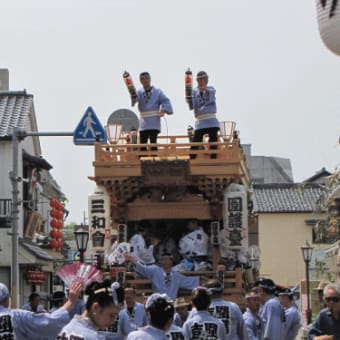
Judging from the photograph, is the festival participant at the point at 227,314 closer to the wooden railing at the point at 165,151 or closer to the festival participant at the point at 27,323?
the festival participant at the point at 27,323

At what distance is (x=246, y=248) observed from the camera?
58.5 ft

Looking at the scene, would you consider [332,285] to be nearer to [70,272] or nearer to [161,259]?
[70,272]

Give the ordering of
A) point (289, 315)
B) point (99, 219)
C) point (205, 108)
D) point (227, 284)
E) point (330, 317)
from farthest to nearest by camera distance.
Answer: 1. point (205, 108)
2. point (99, 219)
3. point (227, 284)
4. point (289, 315)
5. point (330, 317)

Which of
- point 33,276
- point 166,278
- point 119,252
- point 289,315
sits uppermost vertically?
point 119,252

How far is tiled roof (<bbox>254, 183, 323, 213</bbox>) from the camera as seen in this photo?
48625mm

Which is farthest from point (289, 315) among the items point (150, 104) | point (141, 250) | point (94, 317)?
point (94, 317)

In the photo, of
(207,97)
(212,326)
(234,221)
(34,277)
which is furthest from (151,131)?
(34,277)

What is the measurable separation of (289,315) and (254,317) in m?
0.97

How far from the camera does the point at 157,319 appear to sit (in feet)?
24.5

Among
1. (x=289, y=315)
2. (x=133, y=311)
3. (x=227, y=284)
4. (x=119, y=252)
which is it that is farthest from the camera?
(x=119, y=252)

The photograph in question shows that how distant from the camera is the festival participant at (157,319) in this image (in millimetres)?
7391

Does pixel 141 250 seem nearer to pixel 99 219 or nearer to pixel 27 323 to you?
pixel 99 219

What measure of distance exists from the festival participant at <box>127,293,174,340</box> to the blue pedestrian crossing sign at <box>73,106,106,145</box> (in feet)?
36.6

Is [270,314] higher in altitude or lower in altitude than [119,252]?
lower
